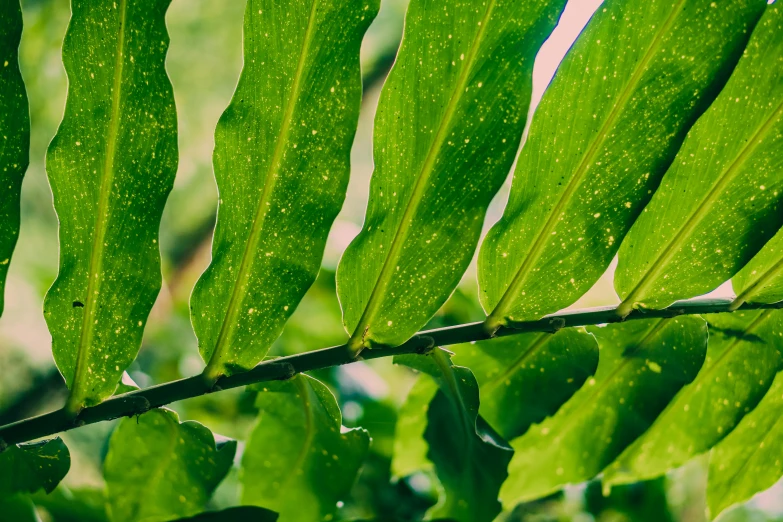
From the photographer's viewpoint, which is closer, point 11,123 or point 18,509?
point 11,123

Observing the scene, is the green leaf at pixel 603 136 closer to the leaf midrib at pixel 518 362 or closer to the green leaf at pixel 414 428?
the leaf midrib at pixel 518 362

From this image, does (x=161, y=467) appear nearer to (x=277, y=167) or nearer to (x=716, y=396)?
(x=277, y=167)

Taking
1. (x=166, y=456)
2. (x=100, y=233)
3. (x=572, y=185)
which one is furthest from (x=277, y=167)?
(x=166, y=456)

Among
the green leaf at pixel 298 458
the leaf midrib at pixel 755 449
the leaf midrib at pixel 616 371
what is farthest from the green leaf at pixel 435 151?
the leaf midrib at pixel 755 449

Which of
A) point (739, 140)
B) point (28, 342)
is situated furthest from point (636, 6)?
point (28, 342)

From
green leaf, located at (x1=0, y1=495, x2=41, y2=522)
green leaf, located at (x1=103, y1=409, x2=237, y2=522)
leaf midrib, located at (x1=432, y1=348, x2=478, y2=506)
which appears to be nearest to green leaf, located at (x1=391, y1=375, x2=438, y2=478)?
leaf midrib, located at (x1=432, y1=348, x2=478, y2=506)

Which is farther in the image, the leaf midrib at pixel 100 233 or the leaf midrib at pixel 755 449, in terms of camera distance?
the leaf midrib at pixel 755 449

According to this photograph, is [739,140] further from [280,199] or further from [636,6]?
[280,199]
